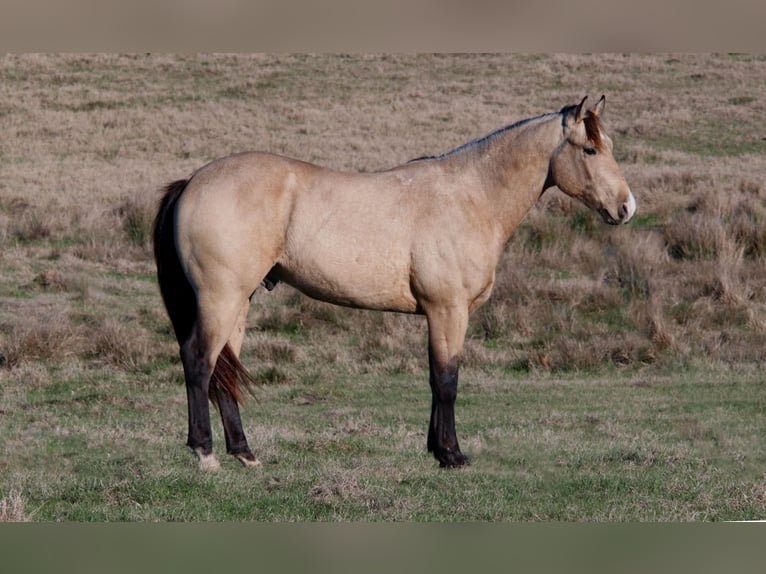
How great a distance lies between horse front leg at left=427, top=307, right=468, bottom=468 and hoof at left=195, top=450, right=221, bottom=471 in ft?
4.81

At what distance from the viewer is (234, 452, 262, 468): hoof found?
7172 mm

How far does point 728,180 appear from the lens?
78.5 ft

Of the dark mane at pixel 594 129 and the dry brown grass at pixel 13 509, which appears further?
the dark mane at pixel 594 129

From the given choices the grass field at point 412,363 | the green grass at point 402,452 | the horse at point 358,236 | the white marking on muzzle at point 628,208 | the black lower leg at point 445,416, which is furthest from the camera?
the black lower leg at point 445,416

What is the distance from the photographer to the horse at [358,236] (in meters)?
6.88

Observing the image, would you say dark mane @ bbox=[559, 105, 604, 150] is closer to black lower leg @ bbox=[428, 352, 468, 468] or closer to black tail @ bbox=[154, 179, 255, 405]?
black lower leg @ bbox=[428, 352, 468, 468]

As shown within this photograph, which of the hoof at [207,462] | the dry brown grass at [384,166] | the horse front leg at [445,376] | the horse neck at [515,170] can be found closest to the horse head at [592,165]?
the horse neck at [515,170]

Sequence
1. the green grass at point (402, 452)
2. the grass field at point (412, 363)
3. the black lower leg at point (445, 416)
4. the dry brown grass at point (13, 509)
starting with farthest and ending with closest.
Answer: the black lower leg at point (445, 416)
the grass field at point (412, 363)
the green grass at point (402, 452)
the dry brown grass at point (13, 509)

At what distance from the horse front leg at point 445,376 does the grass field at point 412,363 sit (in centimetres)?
17

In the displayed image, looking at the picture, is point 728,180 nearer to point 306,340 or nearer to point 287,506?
point 306,340

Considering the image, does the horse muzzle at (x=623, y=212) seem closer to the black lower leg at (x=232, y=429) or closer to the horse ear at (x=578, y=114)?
the horse ear at (x=578, y=114)

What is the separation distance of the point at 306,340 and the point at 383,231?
278 inches

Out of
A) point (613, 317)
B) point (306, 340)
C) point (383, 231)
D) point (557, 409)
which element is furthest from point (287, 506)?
point (613, 317)

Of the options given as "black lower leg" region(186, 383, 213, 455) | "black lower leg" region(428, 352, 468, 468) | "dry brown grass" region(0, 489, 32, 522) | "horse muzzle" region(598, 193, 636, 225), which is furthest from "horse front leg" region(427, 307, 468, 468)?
"dry brown grass" region(0, 489, 32, 522)
